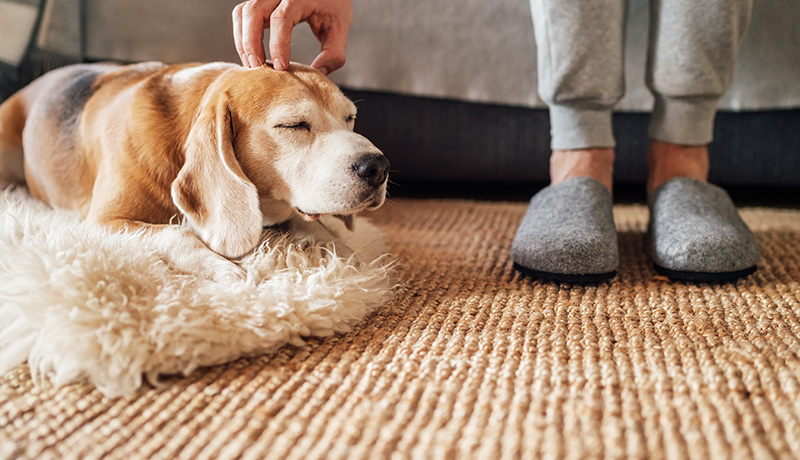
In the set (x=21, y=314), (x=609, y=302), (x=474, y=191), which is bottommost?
(x=474, y=191)

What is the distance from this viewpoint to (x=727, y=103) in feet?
4.84

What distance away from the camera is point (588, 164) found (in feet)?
3.69

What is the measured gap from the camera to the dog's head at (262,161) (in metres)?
0.83

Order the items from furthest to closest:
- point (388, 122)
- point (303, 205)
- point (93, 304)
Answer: point (388, 122) < point (303, 205) < point (93, 304)

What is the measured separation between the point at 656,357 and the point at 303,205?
51 cm

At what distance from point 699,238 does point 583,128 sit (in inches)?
12.3

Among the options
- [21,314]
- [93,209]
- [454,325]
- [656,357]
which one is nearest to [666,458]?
[656,357]

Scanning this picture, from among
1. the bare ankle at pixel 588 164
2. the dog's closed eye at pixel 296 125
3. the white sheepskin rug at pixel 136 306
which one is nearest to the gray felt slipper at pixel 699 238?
the bare ankle at pixel 588 164

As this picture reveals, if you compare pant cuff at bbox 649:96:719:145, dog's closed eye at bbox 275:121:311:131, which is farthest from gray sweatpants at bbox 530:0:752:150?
dog's closed eye at bbox 275:121:311:131

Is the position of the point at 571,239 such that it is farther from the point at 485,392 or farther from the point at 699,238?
the point at 485,392

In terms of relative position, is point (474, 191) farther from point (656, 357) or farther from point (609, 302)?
point (656, 357)

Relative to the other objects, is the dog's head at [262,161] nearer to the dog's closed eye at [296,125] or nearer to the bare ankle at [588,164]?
the dog's closed eye at [296,125]

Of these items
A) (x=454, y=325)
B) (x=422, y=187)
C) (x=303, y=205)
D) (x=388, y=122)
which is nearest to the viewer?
(x=454, y=325)

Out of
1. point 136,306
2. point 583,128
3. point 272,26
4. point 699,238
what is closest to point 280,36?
point 272,26
